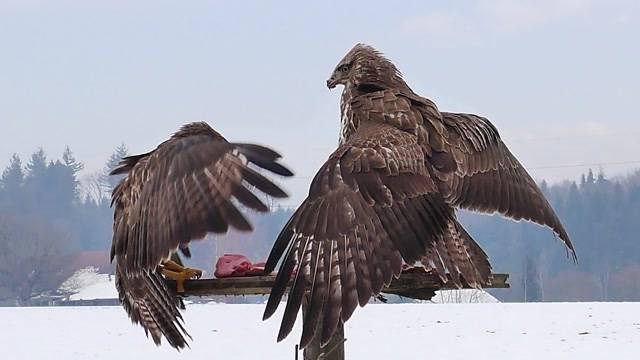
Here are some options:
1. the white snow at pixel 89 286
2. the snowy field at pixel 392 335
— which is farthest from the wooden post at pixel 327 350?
the white snow at pixel 89 286

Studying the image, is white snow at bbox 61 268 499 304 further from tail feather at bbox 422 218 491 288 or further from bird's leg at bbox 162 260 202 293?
tail feather at bbox 422 218 491 288

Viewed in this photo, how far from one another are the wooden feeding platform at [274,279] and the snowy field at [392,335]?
10.1m

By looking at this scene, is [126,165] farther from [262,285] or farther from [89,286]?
[89,286]

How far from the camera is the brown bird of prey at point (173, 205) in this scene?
4988 mm

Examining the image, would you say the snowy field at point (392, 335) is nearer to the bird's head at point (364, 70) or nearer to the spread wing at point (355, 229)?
the bird's head at point (364, 70)

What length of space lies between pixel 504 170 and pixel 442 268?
1370 mm

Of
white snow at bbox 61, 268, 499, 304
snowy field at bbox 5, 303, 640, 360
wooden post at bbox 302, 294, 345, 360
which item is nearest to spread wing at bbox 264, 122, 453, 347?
wooden post at bbox 302, 294, 345, 360

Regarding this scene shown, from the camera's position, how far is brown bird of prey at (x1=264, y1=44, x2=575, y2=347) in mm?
4754

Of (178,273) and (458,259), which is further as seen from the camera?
(178,273)

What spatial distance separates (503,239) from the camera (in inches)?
3861

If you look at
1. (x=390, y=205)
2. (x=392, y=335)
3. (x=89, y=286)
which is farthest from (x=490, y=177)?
(x=89, y=286)

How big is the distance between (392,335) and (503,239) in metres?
80.0

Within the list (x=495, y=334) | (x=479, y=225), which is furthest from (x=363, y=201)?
(x=479, y=225)

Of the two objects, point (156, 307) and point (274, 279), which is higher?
point (274, 279)
